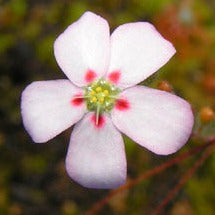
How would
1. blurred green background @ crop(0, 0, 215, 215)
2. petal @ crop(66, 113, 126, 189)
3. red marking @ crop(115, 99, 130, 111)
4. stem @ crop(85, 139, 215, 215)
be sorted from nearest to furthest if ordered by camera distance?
petal @ crop(66, 113, 126, 189) → red marking @ crop(115, 99, 130, 111) → stem @ crop(85, 139, 215, 215) → blurred green background @ crop(0, 0, 215, 215)

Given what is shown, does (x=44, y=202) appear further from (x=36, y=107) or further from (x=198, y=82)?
(x=36, y=107)

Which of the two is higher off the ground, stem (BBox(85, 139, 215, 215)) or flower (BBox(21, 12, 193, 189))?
flower (BBox(21, 12, 193, 189))

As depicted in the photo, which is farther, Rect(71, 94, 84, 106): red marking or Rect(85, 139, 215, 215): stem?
Rect(85, 139, 215, 215): stem

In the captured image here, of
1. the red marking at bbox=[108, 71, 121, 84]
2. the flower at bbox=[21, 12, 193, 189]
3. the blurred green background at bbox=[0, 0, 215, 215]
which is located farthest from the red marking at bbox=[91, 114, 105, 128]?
the blurred green background at bbox=[0, 0, 215, 215]

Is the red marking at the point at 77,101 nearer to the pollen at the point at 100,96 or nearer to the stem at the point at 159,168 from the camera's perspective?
the pollen at the point at 100,96

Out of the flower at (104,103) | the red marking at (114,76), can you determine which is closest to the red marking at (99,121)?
the flower at (104,103)

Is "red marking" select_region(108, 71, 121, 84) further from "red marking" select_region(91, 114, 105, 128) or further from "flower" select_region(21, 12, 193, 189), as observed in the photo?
"red marking" select_region(91, 114, 105, 128)
